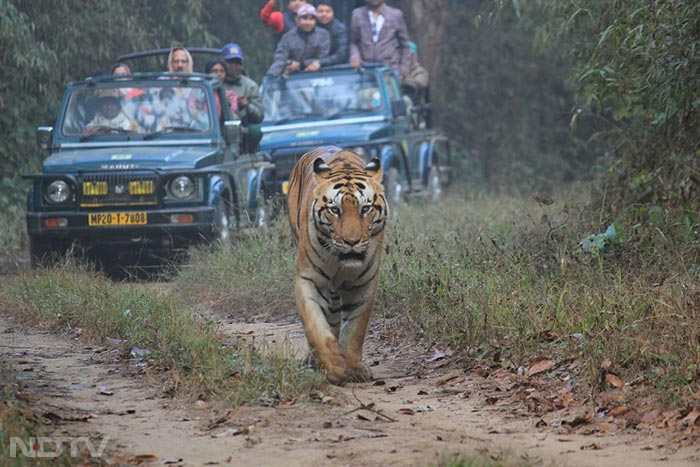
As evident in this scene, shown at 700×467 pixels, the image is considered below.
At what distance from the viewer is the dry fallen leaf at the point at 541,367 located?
678cm

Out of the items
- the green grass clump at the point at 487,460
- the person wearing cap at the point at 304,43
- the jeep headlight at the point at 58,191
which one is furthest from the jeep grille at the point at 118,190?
the green grass clump at the point at 487,460

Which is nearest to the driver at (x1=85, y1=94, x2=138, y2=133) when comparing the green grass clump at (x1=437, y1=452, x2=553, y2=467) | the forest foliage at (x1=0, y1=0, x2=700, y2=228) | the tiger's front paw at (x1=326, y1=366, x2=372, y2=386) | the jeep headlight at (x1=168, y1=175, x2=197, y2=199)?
the jeep headlight at (x1=168, y1=175, x2=197, y2=199)

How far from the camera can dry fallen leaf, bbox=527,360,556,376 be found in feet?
22.2

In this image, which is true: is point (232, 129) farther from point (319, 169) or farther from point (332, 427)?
point (332, 427)

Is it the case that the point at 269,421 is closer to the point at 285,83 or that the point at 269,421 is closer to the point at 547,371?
the point at 547,371

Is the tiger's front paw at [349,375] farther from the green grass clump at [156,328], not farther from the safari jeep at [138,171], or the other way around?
the safari jeep at [138,171]

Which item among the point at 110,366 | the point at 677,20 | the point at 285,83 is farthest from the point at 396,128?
the point at 110,366

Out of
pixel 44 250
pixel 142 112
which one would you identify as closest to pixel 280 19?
pixel 142 112

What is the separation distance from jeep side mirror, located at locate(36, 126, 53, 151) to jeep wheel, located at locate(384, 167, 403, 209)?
415 centimetres

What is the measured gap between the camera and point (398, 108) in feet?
50.0

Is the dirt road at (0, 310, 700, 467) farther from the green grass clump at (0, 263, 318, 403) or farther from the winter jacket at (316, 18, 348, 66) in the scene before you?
the winter jacket at (316, 18, 348, 66)

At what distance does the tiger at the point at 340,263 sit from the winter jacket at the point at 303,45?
29.8ft

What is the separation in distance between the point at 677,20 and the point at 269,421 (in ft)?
A: 14.3

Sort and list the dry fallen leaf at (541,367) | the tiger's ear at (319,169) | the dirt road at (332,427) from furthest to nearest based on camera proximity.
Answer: the tiger's ear at (319,169) < the dry fallen leaf at (541,367) < the dirt road at (332,427)
